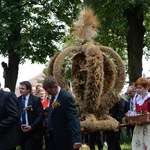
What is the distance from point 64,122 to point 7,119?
2.78 ft

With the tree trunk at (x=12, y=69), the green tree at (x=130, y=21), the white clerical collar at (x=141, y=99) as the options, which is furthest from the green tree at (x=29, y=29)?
the white clerical collar at (x=141, y=99)

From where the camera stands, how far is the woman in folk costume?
771 centimetres

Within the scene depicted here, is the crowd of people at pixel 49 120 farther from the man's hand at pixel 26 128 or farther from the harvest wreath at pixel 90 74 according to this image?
the harvest wreath at pixel 90 74

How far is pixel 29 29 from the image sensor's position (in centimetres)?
2128

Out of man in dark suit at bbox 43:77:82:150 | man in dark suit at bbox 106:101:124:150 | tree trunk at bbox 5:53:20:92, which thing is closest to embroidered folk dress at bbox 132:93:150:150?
man in dark suit at bbox 106:101:124:150

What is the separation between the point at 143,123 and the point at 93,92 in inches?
59.9

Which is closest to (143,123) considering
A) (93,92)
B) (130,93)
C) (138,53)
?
(93,92)

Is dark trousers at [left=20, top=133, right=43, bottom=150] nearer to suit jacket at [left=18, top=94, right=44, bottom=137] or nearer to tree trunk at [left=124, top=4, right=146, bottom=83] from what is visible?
suit jacket at [left=18, top=94, right=44, bottom=137]

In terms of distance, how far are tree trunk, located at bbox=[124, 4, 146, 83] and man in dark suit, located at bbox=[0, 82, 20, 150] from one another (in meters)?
13.1

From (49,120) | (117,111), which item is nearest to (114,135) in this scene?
(117,111)

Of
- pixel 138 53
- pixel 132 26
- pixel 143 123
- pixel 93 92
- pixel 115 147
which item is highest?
pixel 132 26

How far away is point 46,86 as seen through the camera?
252 inches

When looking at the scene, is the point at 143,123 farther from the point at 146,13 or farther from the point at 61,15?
the point at 61,15

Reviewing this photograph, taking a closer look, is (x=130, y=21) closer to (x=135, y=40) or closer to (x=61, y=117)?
(x=135, y=40)
